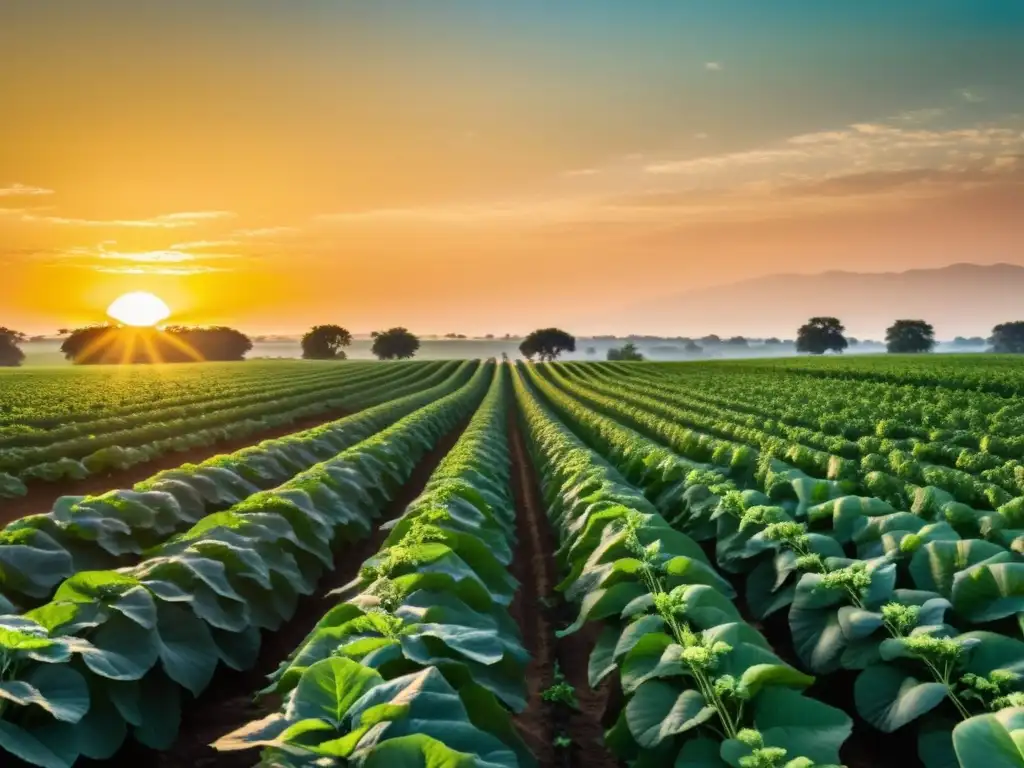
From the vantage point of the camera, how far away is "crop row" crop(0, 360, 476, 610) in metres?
6.45

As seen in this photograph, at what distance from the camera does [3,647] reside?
3.93 meters

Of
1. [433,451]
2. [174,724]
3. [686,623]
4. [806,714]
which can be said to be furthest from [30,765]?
[433,451]

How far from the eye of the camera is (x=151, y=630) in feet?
15.9

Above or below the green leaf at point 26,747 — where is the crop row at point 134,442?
below

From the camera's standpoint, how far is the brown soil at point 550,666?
535cm

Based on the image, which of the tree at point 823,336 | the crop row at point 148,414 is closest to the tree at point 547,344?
the tree at point 823,336

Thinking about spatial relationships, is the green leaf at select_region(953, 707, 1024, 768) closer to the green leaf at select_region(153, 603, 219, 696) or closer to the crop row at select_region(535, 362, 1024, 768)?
the crop row at select_region(535, 362, 1024, 768)

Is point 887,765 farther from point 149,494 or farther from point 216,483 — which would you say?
point 216,483

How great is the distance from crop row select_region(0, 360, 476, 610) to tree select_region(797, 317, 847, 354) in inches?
4666

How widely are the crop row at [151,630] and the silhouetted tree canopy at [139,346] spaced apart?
375 ft

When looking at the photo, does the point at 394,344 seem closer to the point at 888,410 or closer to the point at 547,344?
the point at 547,344

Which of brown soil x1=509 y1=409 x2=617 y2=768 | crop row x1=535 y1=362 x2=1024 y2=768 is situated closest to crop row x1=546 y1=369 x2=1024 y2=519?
crop row x1=535 y1=362 x2=1024 y2=768

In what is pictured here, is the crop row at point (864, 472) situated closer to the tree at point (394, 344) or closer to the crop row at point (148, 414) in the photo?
the crop row at point (148, 414)

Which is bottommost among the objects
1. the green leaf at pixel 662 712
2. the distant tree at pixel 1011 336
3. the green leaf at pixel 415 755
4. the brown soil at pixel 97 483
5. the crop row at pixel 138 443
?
the brown soil at pixel 97 483
